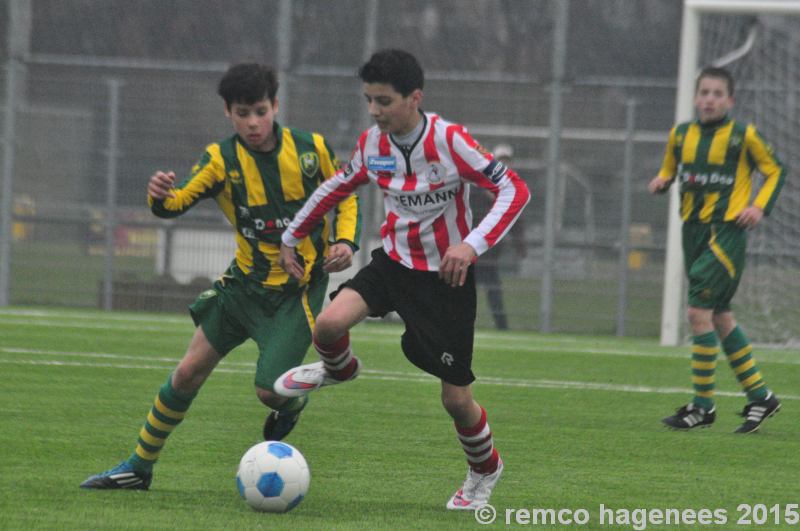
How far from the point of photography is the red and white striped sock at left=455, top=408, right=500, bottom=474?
17.4 feet

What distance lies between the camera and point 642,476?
6.00 meters

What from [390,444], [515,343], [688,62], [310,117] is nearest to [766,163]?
[390,444]

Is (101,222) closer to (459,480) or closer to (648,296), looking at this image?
(648,296)

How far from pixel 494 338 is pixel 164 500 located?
8.17m

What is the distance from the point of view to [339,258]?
565cm

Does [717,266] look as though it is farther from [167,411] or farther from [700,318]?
[167,411]

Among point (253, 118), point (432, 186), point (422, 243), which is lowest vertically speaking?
point (422, 243)

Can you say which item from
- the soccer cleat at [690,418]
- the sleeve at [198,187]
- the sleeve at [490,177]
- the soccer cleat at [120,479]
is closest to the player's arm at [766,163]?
the soccer cleat at [690,418]

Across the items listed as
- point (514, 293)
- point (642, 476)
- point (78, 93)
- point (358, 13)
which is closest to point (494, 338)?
point (514, 293)

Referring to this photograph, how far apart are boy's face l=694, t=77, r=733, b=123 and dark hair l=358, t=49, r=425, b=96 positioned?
2.91 metres

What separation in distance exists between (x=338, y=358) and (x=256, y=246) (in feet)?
2.45

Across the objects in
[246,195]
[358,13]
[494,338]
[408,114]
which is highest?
[358,13]

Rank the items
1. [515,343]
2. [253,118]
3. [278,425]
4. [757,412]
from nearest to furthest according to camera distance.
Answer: [253,118] < [278,425] < [757,412] < [515,343]

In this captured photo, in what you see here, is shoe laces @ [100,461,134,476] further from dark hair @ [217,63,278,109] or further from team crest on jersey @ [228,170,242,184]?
dark hair @ [217,63,278,109]
